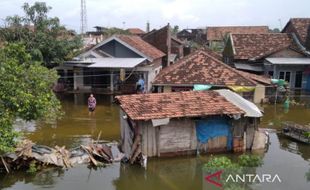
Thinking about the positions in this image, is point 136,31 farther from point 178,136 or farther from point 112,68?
point 178,136

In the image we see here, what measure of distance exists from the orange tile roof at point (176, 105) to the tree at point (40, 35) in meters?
14.2

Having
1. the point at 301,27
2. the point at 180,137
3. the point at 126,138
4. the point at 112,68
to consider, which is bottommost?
the point at 126,138

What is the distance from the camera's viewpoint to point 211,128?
15375mm

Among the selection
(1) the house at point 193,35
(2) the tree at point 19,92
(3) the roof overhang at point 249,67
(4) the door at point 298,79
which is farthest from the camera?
(1) the house at point 193,35

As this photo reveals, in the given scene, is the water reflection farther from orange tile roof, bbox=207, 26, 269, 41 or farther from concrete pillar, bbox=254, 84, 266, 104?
orange tile roof, bbox=207, 26, 269, 41

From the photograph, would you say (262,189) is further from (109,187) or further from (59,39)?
(59,39)

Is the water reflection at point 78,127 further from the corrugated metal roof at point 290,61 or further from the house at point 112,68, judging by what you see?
the corrugated metal roof at point 290,61

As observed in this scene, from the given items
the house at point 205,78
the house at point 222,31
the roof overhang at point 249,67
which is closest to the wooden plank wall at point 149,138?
the house at point 205,78

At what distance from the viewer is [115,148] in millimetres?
16250

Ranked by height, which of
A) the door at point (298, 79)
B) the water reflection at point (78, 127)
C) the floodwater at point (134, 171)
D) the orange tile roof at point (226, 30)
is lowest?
the floodwater at point (134, 171)

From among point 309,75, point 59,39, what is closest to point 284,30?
point 309,75

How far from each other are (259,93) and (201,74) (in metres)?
4.50

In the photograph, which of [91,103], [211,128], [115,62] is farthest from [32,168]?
[115,62]

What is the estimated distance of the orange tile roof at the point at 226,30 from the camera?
62797 mm
